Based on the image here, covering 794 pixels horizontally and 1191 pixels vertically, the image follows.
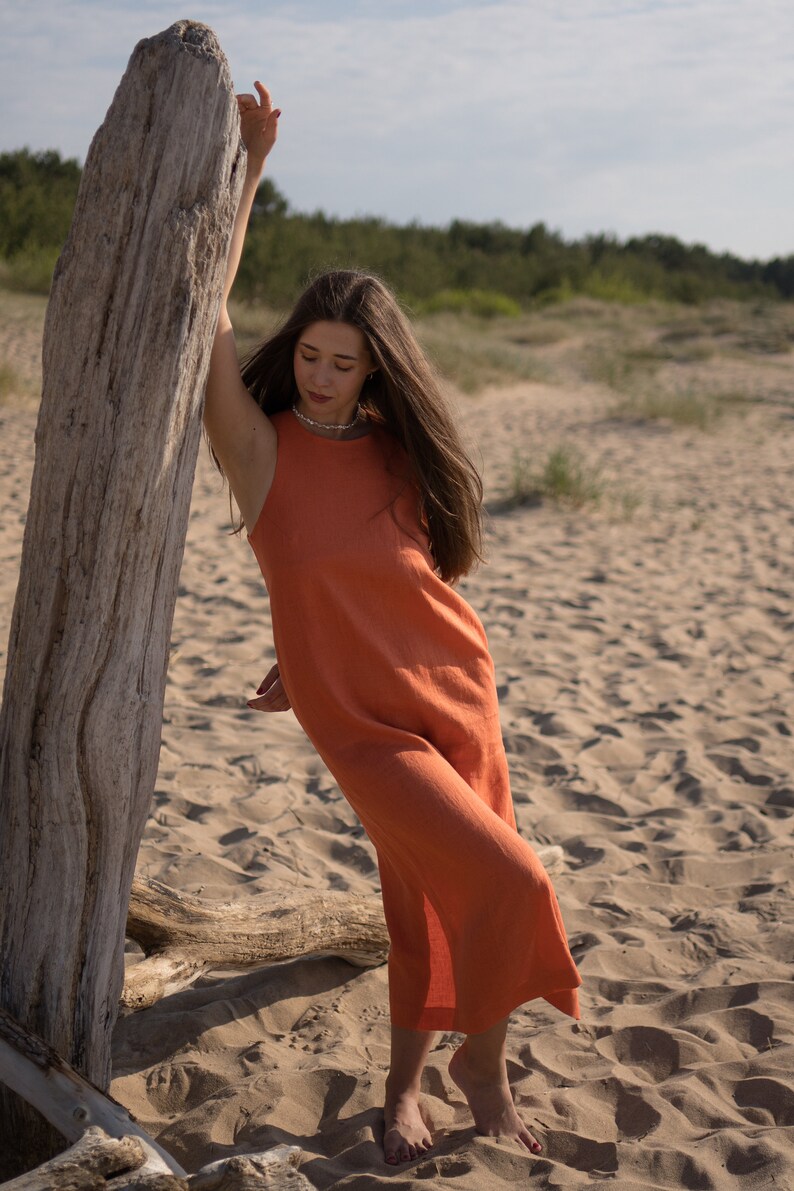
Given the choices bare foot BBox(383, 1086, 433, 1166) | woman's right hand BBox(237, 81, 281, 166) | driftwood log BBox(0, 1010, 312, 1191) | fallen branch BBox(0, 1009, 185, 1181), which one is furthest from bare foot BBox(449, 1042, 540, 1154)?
woman's right hand BBox(237, 81, 281, 166)

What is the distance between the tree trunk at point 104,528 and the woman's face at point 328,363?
0.29 metres

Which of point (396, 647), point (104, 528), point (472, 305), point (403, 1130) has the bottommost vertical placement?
point (403, 1130)

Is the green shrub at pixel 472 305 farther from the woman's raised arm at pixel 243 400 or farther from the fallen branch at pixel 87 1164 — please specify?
the fallen branch at pixel 87 1164

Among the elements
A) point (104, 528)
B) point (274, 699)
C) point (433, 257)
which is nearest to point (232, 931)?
point (274, 699)

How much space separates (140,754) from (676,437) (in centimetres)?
1255

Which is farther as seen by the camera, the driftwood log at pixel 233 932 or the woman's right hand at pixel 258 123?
the driftwood log at pixel 233 932

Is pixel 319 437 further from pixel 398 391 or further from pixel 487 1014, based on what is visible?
pixel 487 1014

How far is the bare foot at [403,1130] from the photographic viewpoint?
7.68ft

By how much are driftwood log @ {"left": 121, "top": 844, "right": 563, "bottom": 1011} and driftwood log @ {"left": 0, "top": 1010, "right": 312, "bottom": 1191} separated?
577mm

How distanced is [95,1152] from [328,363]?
1497mm

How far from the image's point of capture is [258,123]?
2207 mm

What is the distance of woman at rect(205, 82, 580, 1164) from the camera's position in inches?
86.7

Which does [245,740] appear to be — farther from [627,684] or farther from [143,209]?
[143,209]

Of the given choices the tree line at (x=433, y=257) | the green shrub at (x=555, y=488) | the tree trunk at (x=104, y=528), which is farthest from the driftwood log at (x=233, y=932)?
the tree line at (x=433, y=257)
